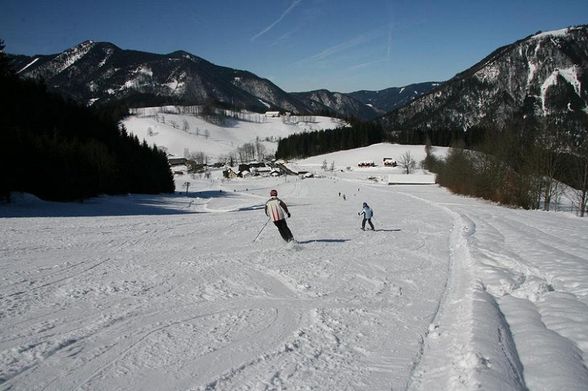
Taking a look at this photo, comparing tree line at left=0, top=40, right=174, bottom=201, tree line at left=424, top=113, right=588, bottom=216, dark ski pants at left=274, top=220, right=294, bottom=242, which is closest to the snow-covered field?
dark ski pants at left=274, top=220, right=294, bottom=242

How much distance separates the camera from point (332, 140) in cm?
18438

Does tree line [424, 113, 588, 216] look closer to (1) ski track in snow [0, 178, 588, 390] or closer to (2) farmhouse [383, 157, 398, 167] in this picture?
(1) ski track in snow [0, 178, 588, 390]

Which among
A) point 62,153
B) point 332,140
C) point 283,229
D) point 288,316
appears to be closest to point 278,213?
point 283,229


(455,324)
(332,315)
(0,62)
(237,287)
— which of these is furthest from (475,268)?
(0,62)

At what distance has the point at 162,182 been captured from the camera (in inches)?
2586

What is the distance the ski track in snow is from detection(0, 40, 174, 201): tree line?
2073 cm

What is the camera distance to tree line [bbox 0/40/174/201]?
2911cm

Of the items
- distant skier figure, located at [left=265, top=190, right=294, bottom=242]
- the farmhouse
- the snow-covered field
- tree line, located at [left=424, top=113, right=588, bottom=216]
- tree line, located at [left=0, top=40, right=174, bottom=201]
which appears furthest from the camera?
the farmhouse

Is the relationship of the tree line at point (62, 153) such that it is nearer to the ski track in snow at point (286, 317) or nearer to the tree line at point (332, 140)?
the ski track in snow at point (286, 317)

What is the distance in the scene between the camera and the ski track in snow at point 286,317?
4.55 metres

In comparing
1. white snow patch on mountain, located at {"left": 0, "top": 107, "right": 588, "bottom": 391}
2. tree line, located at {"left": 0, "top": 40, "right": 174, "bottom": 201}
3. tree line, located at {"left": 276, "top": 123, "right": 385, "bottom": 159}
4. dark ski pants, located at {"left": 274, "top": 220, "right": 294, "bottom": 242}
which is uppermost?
tree line, located at {"left": 276, "top": 123, "right": 385, "bottom": 159}

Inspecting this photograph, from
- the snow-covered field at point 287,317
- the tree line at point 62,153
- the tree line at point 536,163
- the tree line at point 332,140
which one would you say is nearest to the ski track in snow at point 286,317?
the snow-covered field at point 287,317

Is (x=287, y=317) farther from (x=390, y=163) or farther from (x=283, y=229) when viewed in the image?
(x=390, y=163)

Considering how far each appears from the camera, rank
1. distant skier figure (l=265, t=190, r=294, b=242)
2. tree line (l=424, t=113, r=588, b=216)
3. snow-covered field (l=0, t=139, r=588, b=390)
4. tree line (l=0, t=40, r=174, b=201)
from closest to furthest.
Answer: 1. snow-covered field (l=0, t=139, r=588, b=390)
2. distant skier figure (l=265, t=190, r=294, b=242)
3. tree line (l=0, t=40, r=174, b=201)
4. tree line (l=424, t=113, r=588, b=216)
